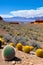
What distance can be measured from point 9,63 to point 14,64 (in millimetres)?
338

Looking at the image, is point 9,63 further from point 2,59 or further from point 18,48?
point 18,48

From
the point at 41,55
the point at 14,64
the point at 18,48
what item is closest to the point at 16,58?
the point at 14,64

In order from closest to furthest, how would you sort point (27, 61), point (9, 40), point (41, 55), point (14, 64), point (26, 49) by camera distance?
point (14, 64)
point (27, 61)
point (41, 55)
point (26, 49)
point (9, 40)

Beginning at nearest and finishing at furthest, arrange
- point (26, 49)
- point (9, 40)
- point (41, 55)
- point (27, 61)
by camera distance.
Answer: point (27, 61) < point (41, 55) < point (26, 49) < point (9, 40)

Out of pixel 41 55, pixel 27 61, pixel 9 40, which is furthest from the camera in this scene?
pixel 9 40

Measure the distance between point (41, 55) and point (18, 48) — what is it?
223 cm

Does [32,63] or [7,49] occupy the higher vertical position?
[7,49]

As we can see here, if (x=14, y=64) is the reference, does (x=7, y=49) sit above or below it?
above

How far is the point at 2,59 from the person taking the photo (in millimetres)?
Answer: 11195

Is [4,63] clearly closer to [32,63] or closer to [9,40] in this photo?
[32,63]

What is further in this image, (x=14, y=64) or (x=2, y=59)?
(x=2, y=59)

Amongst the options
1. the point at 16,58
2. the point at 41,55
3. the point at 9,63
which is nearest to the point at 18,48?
the point at 41,55

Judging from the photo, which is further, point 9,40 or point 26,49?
point 9,40

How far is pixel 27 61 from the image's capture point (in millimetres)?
10898
